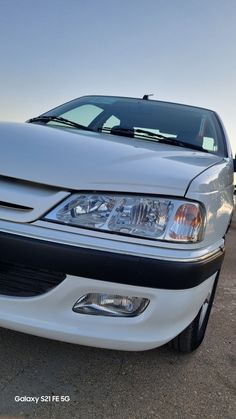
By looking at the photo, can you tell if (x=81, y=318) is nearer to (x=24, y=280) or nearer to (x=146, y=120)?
(x=24, y=280)

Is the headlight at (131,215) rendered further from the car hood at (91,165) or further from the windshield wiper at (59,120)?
the windshield wiper at (59,120)

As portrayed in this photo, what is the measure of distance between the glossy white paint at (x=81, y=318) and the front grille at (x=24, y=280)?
3 centimetres

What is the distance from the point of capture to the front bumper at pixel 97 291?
1794mm

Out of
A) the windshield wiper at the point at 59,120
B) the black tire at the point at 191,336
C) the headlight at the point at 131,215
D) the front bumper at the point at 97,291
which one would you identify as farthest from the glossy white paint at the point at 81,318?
the windshield wiper at the point at 59,120

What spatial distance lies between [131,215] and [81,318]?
1.55 ft

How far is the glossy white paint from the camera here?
1.84 metres

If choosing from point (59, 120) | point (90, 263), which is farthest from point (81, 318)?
point (59, 120)

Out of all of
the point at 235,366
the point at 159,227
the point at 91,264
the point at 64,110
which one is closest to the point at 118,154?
the point at 159,227

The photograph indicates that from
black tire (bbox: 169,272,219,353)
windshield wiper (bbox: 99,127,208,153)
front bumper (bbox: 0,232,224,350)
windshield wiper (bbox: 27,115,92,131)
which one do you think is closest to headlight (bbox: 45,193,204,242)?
front bumper (bbox: 0,232,224,350)

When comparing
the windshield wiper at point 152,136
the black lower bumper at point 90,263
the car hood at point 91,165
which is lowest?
the black lower bumper at point 90,263

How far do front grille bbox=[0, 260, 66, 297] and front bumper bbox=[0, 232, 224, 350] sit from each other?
29mm

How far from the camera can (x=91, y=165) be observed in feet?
6.39

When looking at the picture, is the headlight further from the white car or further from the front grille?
the front grille

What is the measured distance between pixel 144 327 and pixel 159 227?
1.39ft
